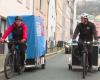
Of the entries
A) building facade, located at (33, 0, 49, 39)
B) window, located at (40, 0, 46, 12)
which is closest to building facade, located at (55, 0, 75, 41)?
building facade, located at (33, 0, 49, 39)

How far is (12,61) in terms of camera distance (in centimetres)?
1248

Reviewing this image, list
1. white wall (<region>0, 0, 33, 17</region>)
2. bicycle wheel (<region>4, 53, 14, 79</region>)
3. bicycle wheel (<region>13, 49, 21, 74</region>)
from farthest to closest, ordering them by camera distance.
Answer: white wall (<region>0, 0, 33, 17</region>), bicycle wheel (<region>13, 49, 21, 74</region>), bicycle wheel (<region>4, 53, 14, 79</region>)

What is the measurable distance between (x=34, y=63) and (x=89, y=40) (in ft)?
9.10

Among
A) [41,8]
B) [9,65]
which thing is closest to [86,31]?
[9,65]

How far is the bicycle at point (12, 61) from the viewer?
12.3m

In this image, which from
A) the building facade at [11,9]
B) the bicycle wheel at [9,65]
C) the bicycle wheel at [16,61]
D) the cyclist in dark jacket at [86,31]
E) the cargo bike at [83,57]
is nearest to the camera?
the bicycle wheel at [9,65]

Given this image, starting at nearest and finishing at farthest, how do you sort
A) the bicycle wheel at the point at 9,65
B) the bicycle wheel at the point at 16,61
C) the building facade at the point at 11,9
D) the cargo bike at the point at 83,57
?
the bicycle wheel at the point at 9,65 < the bicycle wheel at the point at 16,61 < the cargo bike at the point at 83,57 < the building facade at the point at 11,9

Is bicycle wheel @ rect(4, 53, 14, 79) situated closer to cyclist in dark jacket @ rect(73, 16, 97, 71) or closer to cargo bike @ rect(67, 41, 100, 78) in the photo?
cargo bike @ rect(67, 41, 100, 78)

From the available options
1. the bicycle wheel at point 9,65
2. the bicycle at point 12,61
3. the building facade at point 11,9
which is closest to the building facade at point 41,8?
the building facade at point 11,9

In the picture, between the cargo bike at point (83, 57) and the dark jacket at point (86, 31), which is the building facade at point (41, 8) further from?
the dark jacket at point (86, 31)

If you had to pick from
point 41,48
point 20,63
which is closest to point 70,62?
point 41,48

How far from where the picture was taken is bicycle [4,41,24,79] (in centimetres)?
1227

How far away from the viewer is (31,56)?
1560cm

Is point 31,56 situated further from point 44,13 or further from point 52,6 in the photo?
point 52,6
